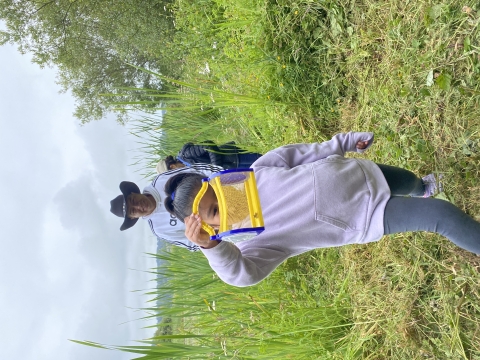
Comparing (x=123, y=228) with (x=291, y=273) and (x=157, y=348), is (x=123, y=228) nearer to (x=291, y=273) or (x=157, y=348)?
(x=157, y=348)

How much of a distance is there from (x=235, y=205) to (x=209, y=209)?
5.1 inches

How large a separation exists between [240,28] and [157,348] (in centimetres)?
290

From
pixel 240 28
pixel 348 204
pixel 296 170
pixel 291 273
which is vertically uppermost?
pixel 240 28

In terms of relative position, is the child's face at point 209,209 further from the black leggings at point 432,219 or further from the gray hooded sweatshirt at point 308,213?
the black leggings at point 432,219

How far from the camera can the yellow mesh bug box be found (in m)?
1.25

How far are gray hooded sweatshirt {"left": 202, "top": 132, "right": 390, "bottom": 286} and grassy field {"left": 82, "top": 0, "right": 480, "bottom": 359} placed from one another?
78 cm

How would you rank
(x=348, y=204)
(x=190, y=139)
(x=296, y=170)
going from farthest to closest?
1. (x=190, y=139)
2. (x=296, y=170)
3. (x=348, y=204)

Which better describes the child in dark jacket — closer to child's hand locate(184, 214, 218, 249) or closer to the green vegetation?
the green vegetation

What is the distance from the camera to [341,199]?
1.53m

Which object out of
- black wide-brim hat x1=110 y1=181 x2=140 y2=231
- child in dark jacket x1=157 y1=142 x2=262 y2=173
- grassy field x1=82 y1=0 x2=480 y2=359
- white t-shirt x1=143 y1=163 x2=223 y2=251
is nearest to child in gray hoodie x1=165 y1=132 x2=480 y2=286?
grassy field x1=82 y1=0 x2=480 y2=359

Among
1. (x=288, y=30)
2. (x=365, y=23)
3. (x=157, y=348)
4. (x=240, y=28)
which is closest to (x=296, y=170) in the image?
(x=157, y=348)

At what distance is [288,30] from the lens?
10.0ft

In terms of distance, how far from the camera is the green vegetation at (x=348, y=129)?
6.61 feet

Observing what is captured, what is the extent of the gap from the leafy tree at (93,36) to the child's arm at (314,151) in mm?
7237
